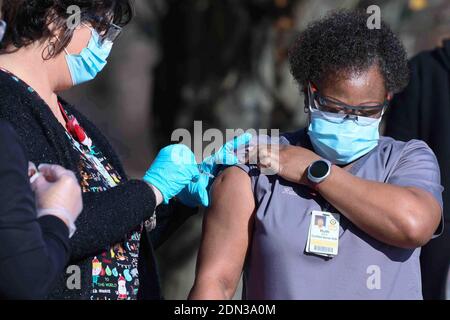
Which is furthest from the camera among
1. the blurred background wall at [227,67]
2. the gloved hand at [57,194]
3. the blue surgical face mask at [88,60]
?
the blurred background wall at [227,67]

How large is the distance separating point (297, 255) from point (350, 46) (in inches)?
30.9

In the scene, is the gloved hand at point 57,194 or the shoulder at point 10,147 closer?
the shoulder at point 10,147

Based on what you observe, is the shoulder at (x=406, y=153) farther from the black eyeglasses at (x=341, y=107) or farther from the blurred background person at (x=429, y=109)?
the blurred background person at (x=429, y=109)

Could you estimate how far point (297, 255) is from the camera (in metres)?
3.08

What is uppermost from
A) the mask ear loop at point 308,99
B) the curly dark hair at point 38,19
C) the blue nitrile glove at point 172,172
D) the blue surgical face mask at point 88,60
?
the curly dark hair at point 38,19

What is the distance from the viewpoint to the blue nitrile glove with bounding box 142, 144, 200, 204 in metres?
3.34

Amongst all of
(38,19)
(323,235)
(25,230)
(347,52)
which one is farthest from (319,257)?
(38,19)

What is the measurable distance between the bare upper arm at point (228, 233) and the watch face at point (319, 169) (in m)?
0.25

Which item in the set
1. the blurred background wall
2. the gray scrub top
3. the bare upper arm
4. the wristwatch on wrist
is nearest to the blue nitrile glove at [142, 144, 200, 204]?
the bare upper arm

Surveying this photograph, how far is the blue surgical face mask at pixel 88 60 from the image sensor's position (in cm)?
324

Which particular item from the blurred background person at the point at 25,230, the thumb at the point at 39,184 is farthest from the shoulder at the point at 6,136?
the thumb at the point at 39,184

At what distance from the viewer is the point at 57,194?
8.75 feet

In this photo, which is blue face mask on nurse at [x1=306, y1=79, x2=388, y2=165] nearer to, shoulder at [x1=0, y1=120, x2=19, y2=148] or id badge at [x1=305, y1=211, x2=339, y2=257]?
id badge at [x1=305, y1=211, x2=339, y2=257]
